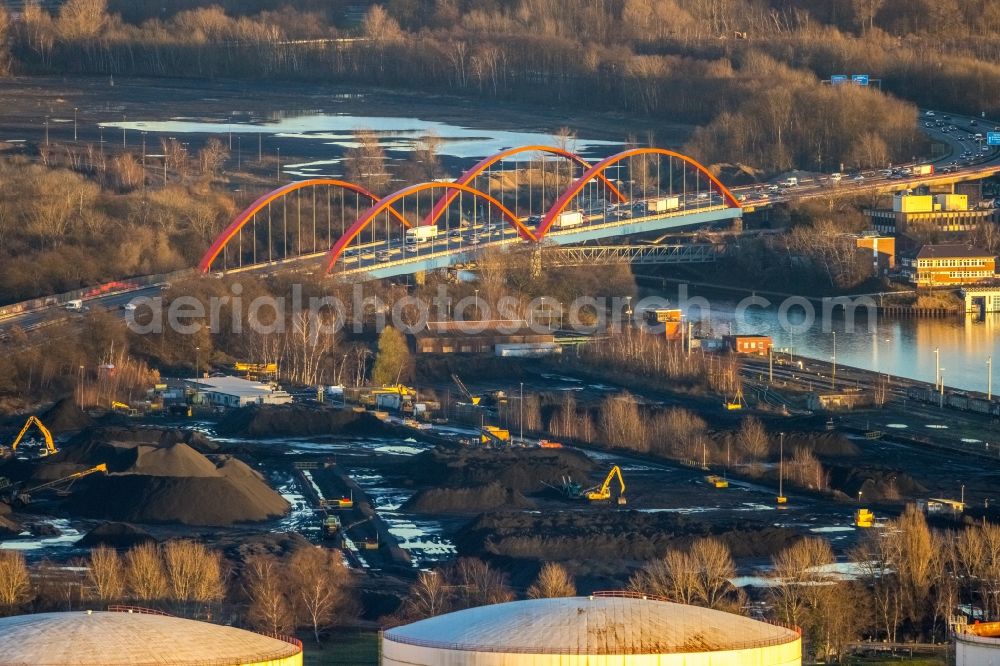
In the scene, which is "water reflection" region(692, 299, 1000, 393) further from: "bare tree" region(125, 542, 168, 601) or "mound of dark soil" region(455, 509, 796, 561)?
"bare tree" region(125, 542, 168, 601)

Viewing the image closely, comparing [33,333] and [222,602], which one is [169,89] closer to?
[33,333]

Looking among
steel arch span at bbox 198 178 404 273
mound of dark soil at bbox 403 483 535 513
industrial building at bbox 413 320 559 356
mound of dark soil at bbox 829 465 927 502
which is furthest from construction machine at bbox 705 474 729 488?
steel arch span at bbox 198 178 404 273

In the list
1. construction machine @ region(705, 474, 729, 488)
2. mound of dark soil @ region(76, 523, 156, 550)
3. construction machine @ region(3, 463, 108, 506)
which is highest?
mound of dark soil @ region(76, 523, 156, 550)

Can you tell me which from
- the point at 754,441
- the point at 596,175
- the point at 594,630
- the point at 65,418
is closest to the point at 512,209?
the point at 596,175

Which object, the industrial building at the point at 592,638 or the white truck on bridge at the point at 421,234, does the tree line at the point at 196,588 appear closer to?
the industrial building at the point at 592,638

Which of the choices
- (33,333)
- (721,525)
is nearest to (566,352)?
(33,333)

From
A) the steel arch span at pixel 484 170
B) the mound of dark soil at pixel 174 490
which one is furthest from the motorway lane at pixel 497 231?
the mound of dark soil at pixel 174 490
